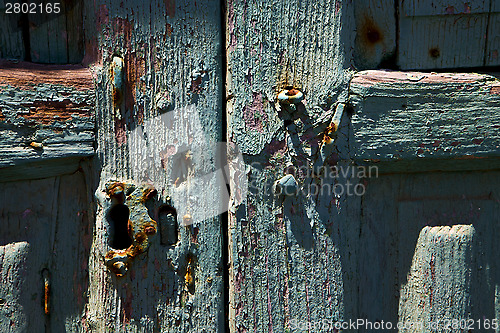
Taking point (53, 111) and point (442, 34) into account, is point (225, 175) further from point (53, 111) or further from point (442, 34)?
point (442, 34)

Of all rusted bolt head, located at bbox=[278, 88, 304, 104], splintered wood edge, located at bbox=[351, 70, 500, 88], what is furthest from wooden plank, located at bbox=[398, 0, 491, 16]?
rusted bolt head, located at bbox=[278, 88, 304, 104]

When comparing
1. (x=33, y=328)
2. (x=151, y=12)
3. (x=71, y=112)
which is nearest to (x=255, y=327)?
(x=33, y=328)

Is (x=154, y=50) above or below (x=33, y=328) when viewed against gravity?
above

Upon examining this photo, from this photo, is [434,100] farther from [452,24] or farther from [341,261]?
[341,261]

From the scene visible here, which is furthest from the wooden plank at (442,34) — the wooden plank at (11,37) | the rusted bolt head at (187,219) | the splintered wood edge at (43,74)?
the wooden plank at (11,37)

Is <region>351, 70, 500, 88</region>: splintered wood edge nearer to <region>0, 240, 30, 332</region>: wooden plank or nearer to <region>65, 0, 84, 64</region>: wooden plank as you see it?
<region>65, 0, 84, 64</region>: wooden plank

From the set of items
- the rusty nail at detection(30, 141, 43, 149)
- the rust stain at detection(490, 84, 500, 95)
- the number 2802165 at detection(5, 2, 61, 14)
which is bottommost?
the rusty nail at detection(30, 141, 43, 149)

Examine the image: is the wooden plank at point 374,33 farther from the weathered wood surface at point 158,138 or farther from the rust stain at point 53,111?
the rust stain at point 53,111
